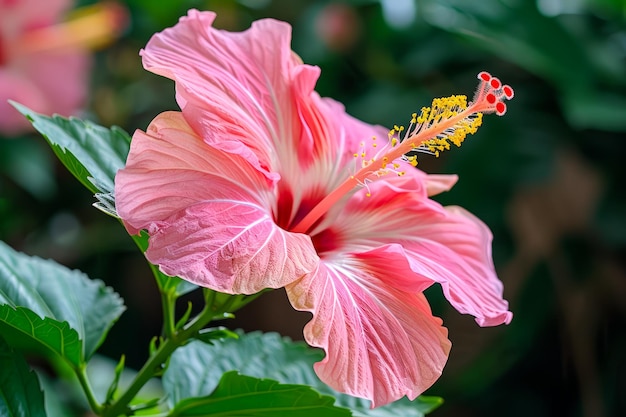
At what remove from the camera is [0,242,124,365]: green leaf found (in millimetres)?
612

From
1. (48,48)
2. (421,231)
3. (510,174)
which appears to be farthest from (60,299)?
(510,174)

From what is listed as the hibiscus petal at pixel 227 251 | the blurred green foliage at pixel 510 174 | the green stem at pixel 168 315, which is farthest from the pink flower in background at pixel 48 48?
the hibiscus petal at pixel 227 251

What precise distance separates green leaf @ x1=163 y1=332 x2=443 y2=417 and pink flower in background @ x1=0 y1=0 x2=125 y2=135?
939 millimetres

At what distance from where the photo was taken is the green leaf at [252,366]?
68 centimetres

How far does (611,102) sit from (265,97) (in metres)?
1.21

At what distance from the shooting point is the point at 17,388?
56 centimetres

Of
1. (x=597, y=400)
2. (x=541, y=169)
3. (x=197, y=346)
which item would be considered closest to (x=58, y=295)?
(x=197, y=346)

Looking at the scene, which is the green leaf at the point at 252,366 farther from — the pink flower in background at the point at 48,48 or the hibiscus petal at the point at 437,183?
the pink flower in background at the point at 48,48

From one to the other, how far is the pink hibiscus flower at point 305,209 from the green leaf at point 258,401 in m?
0.07

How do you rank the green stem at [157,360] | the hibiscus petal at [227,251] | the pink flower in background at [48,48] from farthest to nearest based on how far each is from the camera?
the pink flower in background at [48,48] → the green stem at [157,360] → the hibiscus petal at [227,251]

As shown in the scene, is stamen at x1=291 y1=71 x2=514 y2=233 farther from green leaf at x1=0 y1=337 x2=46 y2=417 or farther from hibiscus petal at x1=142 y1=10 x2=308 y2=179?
green leaf at x1=0 y1=337 x2=46 y2=417

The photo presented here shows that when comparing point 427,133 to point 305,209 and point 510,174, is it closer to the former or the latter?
point 305,209

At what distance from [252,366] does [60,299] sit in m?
0.19

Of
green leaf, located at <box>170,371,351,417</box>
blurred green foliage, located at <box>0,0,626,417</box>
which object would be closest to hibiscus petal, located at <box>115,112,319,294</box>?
green leaf, located at <box>170,371,351,417</box>
